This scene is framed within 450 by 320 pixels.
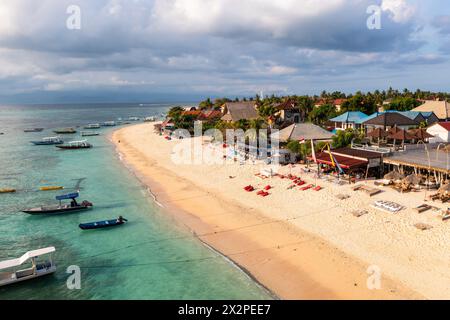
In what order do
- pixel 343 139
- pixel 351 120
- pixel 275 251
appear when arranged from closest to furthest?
pixel 275 251, pixel 343 139, pixel 351 120

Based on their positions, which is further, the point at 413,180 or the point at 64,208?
the point at 64,208

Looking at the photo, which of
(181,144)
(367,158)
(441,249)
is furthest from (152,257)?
(181,144)

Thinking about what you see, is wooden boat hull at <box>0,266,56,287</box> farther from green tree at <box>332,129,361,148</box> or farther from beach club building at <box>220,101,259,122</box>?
beach club building at <box>220,101,259,122</box>

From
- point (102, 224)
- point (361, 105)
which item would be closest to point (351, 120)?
point (361, 105)

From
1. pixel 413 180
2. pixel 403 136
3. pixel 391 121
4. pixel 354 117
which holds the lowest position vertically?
pixel 413 180

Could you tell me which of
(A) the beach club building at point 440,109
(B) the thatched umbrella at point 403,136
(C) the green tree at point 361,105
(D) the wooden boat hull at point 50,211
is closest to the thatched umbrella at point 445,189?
(B) the thatched umbrella at point 403,136

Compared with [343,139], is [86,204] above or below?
below

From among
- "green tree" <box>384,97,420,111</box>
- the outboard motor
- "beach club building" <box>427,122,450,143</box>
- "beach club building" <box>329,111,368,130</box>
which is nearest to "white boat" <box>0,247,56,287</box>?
the outboard motor

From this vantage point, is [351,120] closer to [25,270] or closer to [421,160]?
[421,160]

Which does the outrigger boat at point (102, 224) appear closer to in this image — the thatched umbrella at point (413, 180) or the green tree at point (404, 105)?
the thatched umbrella at point (413, 180)
